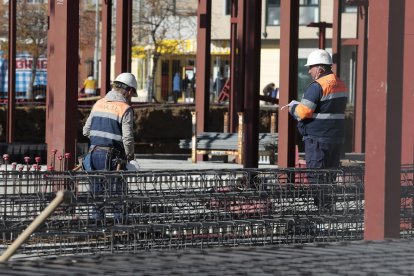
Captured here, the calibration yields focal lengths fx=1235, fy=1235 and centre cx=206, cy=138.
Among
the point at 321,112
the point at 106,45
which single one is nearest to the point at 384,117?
the point at 321,112

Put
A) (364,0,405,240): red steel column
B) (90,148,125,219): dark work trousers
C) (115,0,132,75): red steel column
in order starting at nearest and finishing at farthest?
(364,0,405,240): red steel column → (90,148,125,219): dark work trousers → (115,0,132,75): red steel column

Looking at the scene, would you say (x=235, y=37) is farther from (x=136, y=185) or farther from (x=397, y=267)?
(x=397, y=267)

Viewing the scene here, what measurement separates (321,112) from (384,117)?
3.71 meters

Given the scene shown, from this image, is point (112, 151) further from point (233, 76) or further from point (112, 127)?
point (233, 76)

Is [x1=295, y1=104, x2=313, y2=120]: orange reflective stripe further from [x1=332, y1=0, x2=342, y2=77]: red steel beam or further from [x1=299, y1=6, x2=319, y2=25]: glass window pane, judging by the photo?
[x1=299, y1=6, x2=319, y2=25]: glass window pane

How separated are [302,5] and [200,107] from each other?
37.8m

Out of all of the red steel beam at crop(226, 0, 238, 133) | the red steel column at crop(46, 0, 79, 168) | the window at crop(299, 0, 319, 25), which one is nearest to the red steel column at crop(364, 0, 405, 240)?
the red steel column at crop(46, 0, 79, 168)

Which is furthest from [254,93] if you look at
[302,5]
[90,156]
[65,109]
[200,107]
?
[302,5]

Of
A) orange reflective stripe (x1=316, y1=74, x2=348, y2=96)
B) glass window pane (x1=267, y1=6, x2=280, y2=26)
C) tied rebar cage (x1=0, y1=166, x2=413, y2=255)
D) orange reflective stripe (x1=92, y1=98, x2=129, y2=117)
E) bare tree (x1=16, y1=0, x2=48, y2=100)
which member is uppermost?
glass window pane (x1=267, y1=6, x2=280, y2=26)

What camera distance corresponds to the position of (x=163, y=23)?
206ft

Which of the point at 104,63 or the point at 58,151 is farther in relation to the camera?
the point at 104,63

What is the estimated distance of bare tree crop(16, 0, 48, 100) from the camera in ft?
189

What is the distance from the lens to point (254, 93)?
15.8 meters

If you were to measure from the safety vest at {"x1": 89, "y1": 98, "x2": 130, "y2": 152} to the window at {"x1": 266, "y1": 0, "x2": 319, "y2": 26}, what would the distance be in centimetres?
5077
